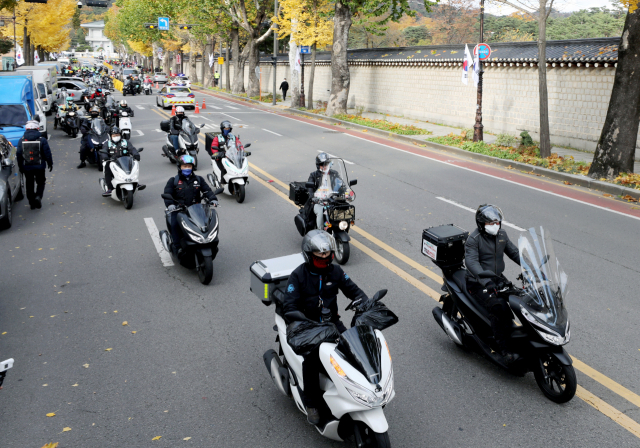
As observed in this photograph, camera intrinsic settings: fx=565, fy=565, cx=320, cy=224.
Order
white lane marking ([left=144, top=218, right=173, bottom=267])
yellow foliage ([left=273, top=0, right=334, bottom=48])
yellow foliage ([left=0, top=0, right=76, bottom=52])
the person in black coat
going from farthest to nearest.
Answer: yellow foliage ([left=0, top=0, right=76, bottom=52]) < yellow foliage ([left=273, top=0, right=334, bottom=48]) < the person in black coat < white lane marking ([left=144, top=218, right=173, bottom=267])

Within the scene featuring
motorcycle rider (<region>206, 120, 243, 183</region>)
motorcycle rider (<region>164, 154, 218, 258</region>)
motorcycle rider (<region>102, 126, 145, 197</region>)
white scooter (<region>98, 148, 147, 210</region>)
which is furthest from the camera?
motorcycle rider (<region>206, 120, 243, 183</region>)

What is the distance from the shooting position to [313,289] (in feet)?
15.3

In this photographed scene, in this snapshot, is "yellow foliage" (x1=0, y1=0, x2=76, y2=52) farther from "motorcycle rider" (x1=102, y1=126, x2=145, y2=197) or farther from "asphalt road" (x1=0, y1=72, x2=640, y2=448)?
"asphalt road" (x1=0, y1=72, x2=640, y2=448)

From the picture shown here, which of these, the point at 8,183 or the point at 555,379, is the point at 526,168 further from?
the point at 8,183

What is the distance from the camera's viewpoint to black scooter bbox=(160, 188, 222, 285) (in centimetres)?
777

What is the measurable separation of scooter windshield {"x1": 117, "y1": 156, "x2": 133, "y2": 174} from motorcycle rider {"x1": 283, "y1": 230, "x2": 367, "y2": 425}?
8319 millimetres

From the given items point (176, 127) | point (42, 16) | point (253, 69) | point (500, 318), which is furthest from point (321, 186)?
point (42, 16)

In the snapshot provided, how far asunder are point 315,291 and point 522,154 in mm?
15684

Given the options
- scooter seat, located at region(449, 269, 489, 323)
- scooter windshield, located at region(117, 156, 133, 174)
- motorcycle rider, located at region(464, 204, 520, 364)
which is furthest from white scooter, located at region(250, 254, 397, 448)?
scooter windshield, located at region(117, 156, 133, 174)

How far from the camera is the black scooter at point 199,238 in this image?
25.5 feet

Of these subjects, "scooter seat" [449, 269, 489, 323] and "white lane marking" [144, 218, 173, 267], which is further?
"white lane marking" [144, 218, 173, 267]

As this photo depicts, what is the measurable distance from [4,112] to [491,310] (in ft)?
54.5

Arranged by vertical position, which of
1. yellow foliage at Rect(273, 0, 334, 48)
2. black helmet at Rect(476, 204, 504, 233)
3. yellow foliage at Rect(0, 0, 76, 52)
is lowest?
black helmet at Rect(476, 204, 504, 233)

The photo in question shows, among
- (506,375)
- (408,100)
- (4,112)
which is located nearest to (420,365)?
(506,375)
